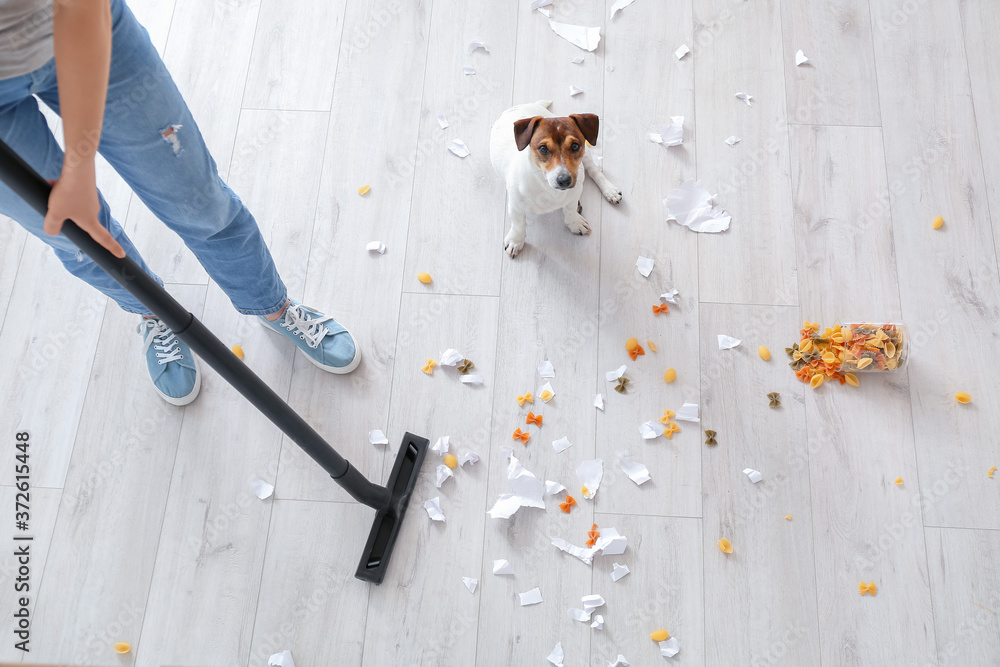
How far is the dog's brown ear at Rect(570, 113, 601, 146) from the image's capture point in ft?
5.02

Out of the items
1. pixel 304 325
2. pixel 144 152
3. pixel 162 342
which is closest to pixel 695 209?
pixel 304 325

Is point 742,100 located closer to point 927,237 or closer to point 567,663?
point 927,237

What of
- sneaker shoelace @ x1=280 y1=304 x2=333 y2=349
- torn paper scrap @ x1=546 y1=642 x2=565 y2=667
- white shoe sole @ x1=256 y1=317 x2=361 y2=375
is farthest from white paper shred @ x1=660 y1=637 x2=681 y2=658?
sneaker shoelace @ x1=280 y1=304 x2=333 y2=349

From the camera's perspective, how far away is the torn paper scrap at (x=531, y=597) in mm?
1631

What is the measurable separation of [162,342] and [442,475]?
33.2 inches

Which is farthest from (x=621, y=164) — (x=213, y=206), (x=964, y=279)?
(x=213, y=206)

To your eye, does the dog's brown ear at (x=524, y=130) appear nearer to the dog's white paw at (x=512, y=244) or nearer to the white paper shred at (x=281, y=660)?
the dog's white paw at (x=512, y=244)

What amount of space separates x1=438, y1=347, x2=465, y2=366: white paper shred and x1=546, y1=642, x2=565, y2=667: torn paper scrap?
0.75m

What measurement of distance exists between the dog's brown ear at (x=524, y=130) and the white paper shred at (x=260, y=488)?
1078mm

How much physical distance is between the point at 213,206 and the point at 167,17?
1.35 metres

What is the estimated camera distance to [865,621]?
5.25 ft

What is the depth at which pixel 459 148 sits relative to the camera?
2.01 metres

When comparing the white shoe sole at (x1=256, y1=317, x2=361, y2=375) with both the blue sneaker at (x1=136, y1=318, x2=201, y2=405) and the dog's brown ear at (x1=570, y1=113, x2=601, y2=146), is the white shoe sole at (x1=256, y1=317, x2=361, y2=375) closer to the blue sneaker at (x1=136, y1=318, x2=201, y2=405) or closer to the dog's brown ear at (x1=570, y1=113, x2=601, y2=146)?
the blue sneaker at (x1=136, y1=318, x2=201, y2=405)

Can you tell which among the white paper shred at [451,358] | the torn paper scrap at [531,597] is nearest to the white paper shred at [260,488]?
the white paper shred at [451,358]
